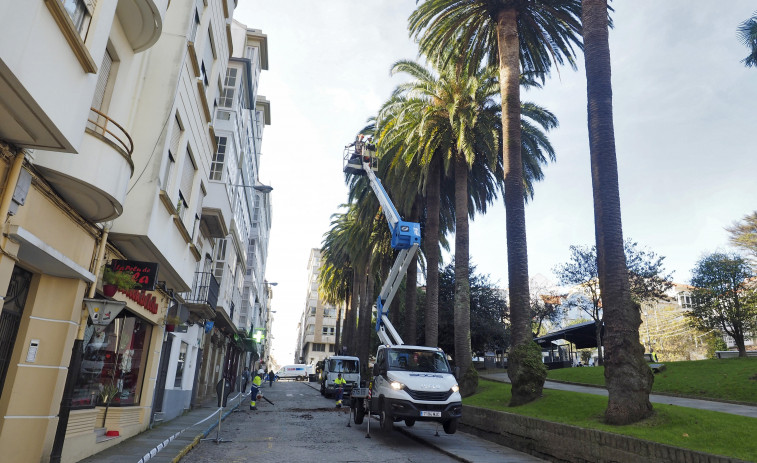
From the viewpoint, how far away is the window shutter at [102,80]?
26.9ft

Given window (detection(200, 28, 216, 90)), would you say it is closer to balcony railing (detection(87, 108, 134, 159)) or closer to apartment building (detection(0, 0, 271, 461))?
apartment building (detection(0, 0, 271, 461))

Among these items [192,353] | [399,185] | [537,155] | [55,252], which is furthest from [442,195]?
[55,252]

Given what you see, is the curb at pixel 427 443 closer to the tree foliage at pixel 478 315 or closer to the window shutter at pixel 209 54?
the window shutter at pixel 209 54

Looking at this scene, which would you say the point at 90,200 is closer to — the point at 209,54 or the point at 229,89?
the point at 209,54

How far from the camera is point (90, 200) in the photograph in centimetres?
738

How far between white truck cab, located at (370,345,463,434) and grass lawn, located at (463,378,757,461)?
198cm

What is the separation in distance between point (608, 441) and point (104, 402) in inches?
410

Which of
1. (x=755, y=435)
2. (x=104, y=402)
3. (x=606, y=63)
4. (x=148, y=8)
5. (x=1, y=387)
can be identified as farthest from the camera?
(x=606, y=63)

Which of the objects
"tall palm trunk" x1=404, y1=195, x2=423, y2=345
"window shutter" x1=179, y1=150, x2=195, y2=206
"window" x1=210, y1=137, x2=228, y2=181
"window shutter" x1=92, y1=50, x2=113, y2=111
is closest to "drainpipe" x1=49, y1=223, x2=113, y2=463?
"window shutter" x1=92, y1=50, x2=113, y2=111

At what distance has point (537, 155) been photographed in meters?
23.1

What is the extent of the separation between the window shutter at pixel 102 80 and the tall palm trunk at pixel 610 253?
1051cm

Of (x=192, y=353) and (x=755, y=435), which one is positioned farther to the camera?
(x=192, y=353)

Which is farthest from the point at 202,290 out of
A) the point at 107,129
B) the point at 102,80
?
the point at 102,80

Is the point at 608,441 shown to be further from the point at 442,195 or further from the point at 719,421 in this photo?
the point at 442,195
